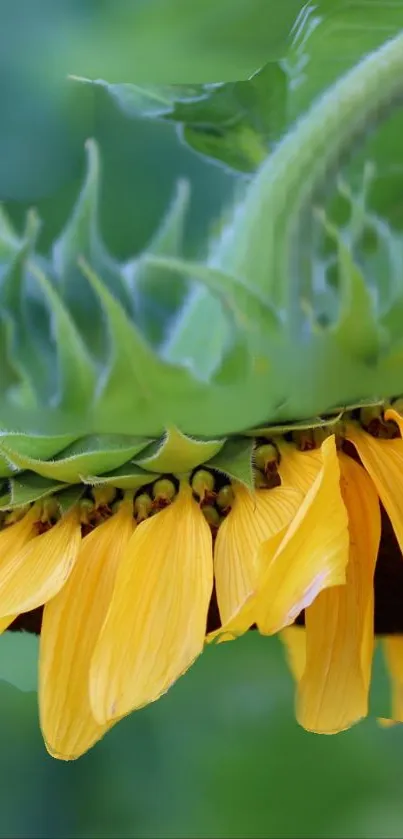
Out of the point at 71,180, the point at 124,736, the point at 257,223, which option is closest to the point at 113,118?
the point at 71,180

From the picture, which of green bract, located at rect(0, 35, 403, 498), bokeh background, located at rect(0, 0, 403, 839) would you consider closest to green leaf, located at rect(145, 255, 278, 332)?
green bract, located at rect(0, 35, 403, 498)

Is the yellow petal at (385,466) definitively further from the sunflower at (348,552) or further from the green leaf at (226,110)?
the green leaf at (226,110)

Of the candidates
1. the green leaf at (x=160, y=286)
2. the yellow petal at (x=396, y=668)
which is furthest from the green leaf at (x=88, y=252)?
the yellow petal at (x=396, y=668)

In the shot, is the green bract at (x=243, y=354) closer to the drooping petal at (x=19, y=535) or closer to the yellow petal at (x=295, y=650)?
the drooping petal at (x=19, y=535)

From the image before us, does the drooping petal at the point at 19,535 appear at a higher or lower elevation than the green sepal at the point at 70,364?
lower

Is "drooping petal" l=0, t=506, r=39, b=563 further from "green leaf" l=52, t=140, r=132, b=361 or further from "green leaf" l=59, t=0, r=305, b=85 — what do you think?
"green leaf" l=59, t=0, r=305, b=85

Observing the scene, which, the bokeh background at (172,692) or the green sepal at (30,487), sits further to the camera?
the bokeh background at (172,692)
